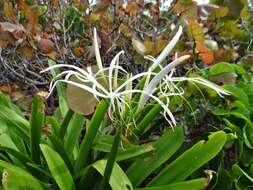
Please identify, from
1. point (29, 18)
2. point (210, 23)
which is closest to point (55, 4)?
point (29, 18)

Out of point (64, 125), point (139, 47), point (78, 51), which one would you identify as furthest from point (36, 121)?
point (78, 51)

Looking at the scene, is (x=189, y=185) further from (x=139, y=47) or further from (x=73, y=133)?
(x=139, y=47)

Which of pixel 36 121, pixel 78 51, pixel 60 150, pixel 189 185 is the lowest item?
pixel 189 185

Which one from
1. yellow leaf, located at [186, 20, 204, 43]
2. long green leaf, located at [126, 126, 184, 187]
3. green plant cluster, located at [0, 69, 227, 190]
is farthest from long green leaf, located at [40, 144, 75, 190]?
yellow leaf, located at [186, 20, 204, 43]

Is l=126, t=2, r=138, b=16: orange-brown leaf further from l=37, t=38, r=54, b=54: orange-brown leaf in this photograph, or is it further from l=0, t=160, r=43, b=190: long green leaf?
l=0, t=160, r=43, b=190: long green leaf

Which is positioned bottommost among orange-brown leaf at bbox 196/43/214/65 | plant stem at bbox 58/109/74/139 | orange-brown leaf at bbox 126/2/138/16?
plant stem at bbox 58/109/74/139

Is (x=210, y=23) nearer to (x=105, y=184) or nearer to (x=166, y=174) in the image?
(x=166, y=174)
